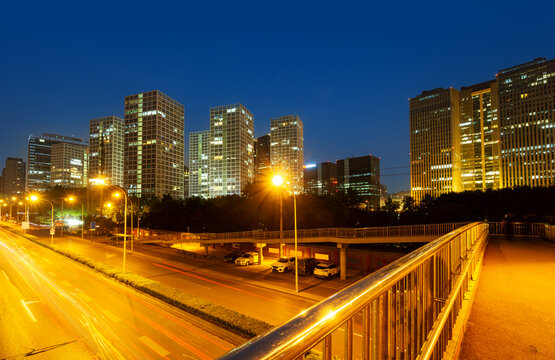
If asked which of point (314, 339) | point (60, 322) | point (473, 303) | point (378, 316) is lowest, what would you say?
point (60, 322)

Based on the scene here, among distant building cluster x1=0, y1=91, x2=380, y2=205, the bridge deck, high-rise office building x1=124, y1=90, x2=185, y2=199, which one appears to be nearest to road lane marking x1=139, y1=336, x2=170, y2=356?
the bridge deck

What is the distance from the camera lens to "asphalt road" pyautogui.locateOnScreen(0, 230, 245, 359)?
485 inches

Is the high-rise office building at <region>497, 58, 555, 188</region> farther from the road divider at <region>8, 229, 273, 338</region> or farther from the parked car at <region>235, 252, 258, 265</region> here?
the road divider at <region>8, 229, 273, 338</region>

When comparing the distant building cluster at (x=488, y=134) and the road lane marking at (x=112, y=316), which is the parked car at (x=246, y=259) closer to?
the road lane marking at (x=112, y=316)

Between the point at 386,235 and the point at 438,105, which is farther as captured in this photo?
the point at 438,105

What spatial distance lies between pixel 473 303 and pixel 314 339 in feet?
20.1

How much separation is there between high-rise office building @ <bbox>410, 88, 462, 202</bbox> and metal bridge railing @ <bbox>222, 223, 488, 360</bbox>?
6639 inches

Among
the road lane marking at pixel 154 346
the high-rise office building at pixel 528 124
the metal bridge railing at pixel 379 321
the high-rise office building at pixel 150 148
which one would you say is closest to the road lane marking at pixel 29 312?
the road lane marking at pixel 154 346

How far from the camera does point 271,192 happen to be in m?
54.2

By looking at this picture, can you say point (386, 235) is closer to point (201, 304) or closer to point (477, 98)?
point (201, 304)

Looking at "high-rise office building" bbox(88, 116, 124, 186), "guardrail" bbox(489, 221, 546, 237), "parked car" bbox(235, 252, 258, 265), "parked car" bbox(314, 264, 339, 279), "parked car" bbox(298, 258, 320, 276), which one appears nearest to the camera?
"guardrail" bbox(489, 221, 546, 237)

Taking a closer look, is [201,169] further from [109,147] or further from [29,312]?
[29,312]

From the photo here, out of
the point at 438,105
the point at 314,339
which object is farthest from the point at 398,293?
the point at 438,105

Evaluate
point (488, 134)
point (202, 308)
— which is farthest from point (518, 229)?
point (488, 134)
